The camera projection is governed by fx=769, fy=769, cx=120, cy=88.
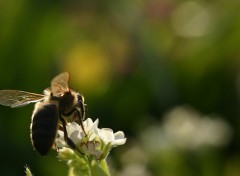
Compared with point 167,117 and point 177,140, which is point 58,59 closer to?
point 167,117

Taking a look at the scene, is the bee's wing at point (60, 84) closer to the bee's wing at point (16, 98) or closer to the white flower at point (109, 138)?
Result: the bee's wing at point (16, 98)

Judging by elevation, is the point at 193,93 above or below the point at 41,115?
below

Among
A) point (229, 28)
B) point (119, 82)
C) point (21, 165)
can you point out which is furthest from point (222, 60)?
point (21, 165)

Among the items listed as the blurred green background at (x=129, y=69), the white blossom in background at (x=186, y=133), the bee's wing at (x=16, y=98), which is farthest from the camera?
the blurred green background at (x=129, y=69)

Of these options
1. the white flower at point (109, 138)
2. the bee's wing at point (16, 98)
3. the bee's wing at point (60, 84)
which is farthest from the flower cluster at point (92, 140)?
the bee's wing at point (16, 98)

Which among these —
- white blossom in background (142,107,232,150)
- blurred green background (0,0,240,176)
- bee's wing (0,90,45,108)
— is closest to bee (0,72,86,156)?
bee's wing (0,90,45,108)

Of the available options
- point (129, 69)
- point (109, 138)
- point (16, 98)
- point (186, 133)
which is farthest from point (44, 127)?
point (129, 69)

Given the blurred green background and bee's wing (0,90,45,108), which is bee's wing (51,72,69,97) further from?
the blurred green background
